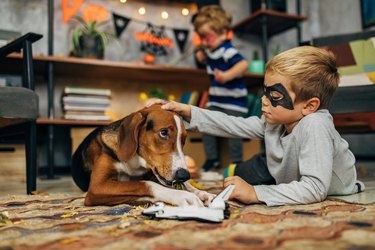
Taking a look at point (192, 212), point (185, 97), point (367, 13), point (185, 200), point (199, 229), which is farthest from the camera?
point (367, 13)

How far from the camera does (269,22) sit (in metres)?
4.32

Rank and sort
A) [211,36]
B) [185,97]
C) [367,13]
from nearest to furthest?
[211,36], [185,97], [367,13]

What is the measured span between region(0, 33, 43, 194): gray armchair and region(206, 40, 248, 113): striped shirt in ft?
5.36

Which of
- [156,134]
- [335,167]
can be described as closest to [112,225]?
[156,134]

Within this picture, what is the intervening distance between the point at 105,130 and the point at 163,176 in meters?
0.41

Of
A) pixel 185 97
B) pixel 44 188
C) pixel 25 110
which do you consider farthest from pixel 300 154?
pixel 185 97

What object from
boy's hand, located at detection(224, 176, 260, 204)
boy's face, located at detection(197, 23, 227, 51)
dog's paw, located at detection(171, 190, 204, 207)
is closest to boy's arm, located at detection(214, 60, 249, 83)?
boy's face, located at detection(197, 23, 227, 51)

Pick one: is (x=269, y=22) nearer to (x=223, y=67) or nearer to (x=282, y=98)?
(x=223, y=67)

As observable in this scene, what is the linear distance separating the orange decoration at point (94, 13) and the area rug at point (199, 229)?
9.59 ft

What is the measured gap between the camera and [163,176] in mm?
1427

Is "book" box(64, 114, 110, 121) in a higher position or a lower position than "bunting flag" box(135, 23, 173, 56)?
lower

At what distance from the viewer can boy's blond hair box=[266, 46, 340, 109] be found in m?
1.45

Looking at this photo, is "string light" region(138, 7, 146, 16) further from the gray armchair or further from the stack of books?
the gray armchair

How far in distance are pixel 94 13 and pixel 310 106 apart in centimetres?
305
